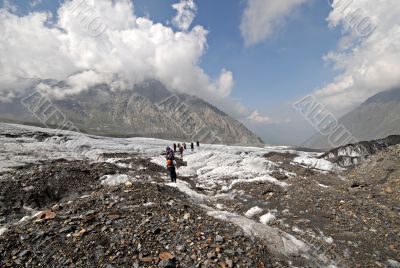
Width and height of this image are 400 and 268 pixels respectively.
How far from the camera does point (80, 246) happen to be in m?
9.27

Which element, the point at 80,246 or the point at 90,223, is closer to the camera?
the point at 80,246

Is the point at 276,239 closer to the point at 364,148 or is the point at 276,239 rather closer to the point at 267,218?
the point at 267,218

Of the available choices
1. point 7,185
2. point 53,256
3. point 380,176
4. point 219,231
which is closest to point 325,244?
point 219,231

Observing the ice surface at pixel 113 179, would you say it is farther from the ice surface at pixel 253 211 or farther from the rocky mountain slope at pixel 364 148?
the rocky mountain slope at pixel 364 148

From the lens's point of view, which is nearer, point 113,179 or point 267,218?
point 267,218

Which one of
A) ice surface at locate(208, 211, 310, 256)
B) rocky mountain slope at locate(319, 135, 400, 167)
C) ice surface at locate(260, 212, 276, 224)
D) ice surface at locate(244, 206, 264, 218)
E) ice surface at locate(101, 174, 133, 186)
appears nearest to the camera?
ice surface at locate(208, 211, 310, 256)

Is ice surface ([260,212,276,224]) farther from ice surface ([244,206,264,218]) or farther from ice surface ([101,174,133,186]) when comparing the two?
ice surface ([101,174,133,186])

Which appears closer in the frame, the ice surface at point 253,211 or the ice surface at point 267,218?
the ice surface at point 267,218

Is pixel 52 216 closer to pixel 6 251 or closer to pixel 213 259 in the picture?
pixel 6 251

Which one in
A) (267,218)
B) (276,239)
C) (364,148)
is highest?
(364,148)

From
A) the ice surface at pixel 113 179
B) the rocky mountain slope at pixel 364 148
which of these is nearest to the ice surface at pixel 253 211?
the ice surface at pixel 113 179

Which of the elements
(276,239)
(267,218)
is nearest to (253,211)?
(267,218)

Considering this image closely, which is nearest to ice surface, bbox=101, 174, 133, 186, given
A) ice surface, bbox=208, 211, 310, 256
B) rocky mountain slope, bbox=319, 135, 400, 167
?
ice surface, bbox=208, 211, 310, 256

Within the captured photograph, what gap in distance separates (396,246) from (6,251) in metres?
16.1
